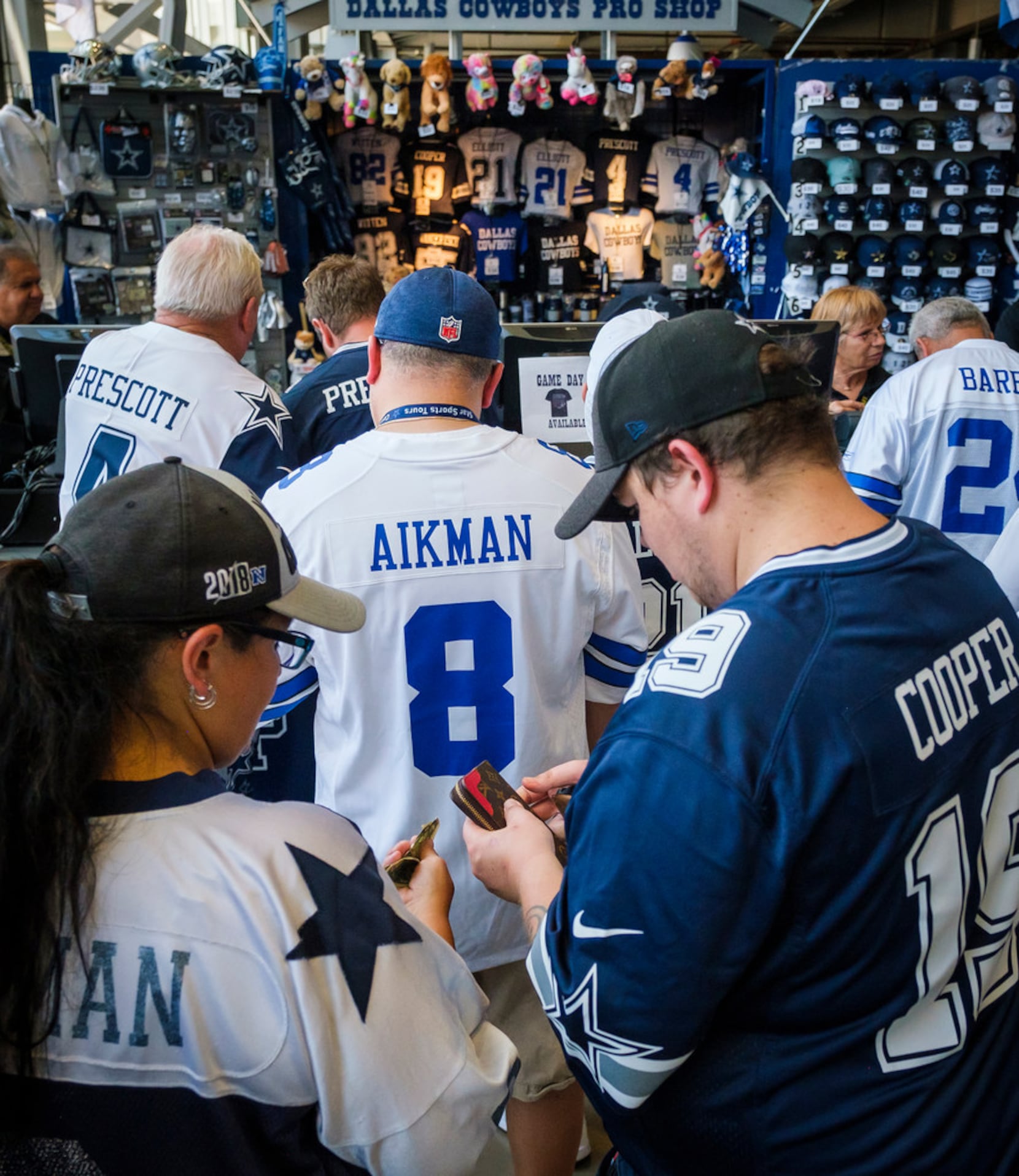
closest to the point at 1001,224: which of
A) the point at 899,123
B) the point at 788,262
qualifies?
the point at 899,123

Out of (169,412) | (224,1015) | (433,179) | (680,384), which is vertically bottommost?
(224,1015)

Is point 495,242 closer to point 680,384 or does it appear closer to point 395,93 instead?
point 395,93

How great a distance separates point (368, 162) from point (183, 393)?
575 centimetres

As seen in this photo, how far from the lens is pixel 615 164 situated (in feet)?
26.4

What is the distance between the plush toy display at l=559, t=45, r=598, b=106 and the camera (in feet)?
24.0

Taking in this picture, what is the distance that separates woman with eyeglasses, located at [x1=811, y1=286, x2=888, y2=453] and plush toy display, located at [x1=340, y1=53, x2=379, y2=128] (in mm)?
4171

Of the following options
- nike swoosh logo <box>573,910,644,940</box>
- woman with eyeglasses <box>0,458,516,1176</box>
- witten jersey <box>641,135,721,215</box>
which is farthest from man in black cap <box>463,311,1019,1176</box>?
witten jersey <box>641,135,721,215</box>

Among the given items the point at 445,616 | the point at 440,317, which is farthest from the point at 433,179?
the point at 445,616

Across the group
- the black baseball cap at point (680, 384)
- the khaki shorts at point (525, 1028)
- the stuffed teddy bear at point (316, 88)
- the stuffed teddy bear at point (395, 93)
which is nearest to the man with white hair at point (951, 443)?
the khaki shorts at point (525, 1028)

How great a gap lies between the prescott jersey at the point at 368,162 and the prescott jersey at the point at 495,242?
71cm

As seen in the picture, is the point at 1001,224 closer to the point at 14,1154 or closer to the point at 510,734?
the point at 510,734

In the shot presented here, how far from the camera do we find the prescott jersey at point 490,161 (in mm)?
7855

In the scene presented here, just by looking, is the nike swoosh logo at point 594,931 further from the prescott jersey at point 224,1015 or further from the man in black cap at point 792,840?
the prescott jersey at point 224,1015

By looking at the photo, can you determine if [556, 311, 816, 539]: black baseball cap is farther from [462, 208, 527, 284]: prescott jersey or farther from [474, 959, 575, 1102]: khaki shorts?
[462, 208, 527, 284]: prescott jersey
